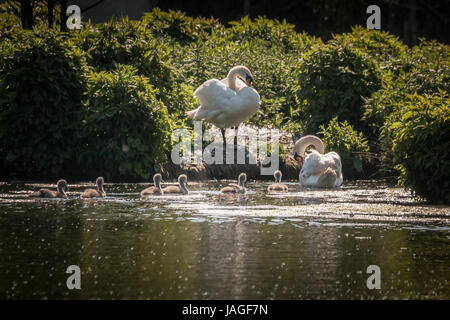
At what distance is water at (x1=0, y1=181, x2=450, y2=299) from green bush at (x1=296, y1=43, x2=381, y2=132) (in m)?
7.74

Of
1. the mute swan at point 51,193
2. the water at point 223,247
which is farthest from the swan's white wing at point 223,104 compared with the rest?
the mute swan at point 51,193

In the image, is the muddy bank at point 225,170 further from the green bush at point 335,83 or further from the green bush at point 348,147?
the green bush at point 335,83

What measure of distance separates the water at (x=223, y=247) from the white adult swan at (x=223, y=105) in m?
5.77

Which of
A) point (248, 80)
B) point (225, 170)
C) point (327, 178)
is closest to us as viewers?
point (327, 178)

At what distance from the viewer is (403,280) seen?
27.6 feet

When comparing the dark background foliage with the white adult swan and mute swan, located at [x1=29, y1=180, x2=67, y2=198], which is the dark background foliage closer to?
the white adult swan

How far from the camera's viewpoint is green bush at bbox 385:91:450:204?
46.9 ft

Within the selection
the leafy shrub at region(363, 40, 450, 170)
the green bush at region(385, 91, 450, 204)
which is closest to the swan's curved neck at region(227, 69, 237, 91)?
the leafy shrub at region(363, 40, 450, 170)

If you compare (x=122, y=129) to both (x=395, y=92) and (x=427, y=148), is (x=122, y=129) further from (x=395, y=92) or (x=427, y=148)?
(x=427, y=148)

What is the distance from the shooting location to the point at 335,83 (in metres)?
23.0

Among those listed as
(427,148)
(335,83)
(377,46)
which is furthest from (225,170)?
(377,46)

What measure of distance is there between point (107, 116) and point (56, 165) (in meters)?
1.56

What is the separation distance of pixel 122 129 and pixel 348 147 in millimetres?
5041
